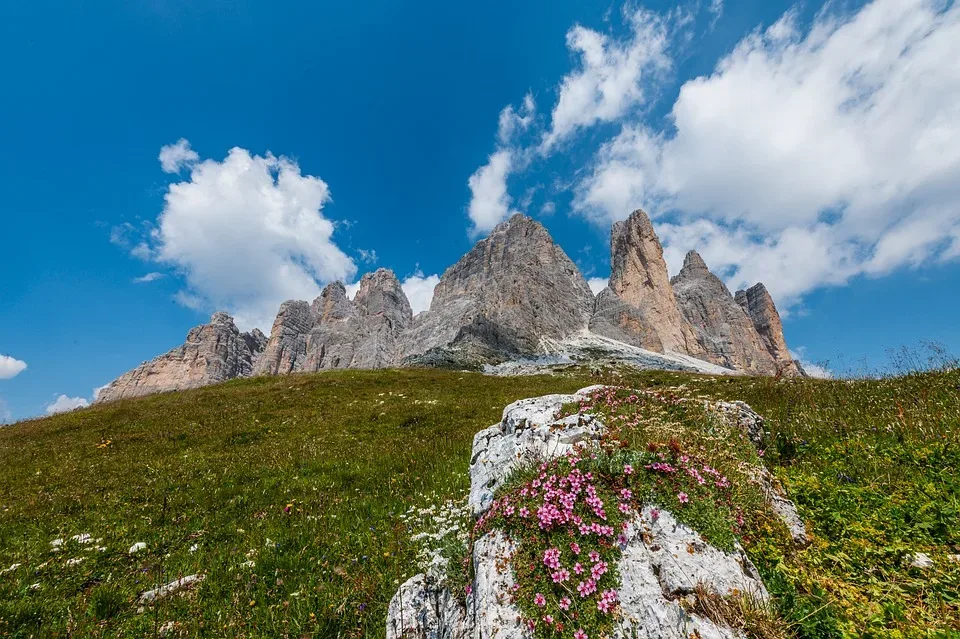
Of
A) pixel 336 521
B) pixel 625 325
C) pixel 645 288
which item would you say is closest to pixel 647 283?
pixel 645 288

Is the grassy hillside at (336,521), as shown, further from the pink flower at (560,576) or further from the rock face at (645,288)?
the rock face at (645,288)

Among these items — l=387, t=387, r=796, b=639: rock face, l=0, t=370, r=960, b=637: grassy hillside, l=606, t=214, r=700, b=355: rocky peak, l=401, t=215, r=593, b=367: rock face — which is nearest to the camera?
l=387, t=387, r=796, b=639: rock face

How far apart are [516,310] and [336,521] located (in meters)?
147

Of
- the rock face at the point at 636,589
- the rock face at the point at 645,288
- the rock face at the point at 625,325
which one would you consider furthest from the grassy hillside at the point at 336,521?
the rock face at the point at 645,288

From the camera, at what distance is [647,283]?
179 metres

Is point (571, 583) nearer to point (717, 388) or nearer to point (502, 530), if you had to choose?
point (502, 530)

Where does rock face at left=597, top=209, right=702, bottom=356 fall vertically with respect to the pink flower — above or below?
above

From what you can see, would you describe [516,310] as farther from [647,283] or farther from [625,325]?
[647,283]

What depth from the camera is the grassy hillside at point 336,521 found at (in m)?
4.61

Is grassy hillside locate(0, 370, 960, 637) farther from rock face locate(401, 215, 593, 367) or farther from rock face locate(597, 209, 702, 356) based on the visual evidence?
rock face locate(597, 209, 702, 356)

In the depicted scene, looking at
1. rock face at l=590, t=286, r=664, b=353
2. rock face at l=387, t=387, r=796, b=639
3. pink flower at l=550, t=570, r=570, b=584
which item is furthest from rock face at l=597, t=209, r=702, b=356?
pink flower at l=550, t=570, r=570, b=584

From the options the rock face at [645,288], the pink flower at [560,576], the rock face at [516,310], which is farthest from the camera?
the rock face at [645,288]

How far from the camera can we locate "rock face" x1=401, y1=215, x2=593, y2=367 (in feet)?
404

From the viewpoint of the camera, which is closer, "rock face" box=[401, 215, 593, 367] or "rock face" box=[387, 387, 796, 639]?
"rock face" box=[387, 387, 796, 639]
